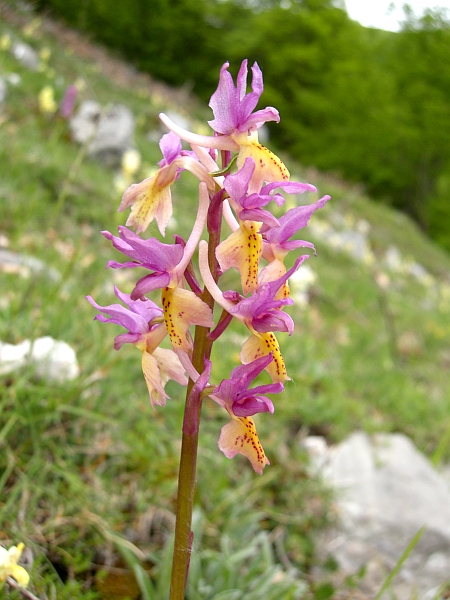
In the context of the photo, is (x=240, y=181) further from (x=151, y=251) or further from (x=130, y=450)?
(x=130, y=450)

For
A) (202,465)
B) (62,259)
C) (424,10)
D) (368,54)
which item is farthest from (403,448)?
(368,54)

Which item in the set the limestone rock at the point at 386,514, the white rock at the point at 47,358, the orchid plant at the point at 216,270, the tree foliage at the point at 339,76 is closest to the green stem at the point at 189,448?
the orchid plant at the point at 216,270

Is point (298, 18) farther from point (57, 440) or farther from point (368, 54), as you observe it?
point (57, 440)

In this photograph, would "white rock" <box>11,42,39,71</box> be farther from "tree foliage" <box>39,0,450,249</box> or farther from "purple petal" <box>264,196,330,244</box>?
"tree foliage" <box>39,0,450,249</box>

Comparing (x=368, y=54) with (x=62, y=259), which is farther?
(x=368, y=54)

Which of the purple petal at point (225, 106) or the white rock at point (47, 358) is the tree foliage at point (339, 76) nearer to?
the white rock at point (47, 358)

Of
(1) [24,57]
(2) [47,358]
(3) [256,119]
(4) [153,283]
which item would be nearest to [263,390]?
(4) [153,283]
